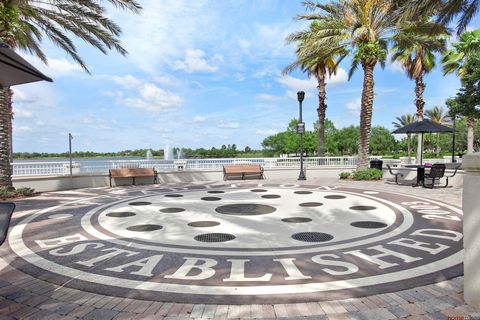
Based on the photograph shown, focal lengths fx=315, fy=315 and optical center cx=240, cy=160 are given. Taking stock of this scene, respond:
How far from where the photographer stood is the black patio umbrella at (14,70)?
3.95 m

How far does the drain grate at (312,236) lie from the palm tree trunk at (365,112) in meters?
11.4

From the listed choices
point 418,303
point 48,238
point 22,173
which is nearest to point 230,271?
point 418,303

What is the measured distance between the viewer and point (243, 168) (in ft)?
55.4

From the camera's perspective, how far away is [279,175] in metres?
18.0

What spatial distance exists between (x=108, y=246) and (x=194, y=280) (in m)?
2.15

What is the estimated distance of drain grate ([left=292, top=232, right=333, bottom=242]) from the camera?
18.1 feet

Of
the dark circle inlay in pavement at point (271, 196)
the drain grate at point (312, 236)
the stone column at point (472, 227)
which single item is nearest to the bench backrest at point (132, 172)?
the dark circle inlay in pavement at point (271, 196)

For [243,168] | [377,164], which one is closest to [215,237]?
[243,168]

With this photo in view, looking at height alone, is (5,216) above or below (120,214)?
above

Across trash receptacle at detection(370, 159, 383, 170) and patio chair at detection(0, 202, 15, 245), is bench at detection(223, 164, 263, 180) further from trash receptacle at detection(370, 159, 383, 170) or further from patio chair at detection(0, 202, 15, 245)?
patio chair at detection(0, 202, 15, 245)

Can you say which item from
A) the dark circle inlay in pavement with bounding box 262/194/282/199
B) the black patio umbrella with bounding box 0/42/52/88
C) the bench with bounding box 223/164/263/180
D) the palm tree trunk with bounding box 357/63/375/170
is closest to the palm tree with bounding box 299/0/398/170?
the palm tree trunk with bounding box 357/63/375/170

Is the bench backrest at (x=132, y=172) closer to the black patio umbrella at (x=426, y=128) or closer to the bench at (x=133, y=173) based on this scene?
the bench at (x=133, y=173)

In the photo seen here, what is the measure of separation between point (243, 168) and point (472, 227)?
551 inches

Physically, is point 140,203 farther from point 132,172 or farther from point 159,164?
point 159,164
